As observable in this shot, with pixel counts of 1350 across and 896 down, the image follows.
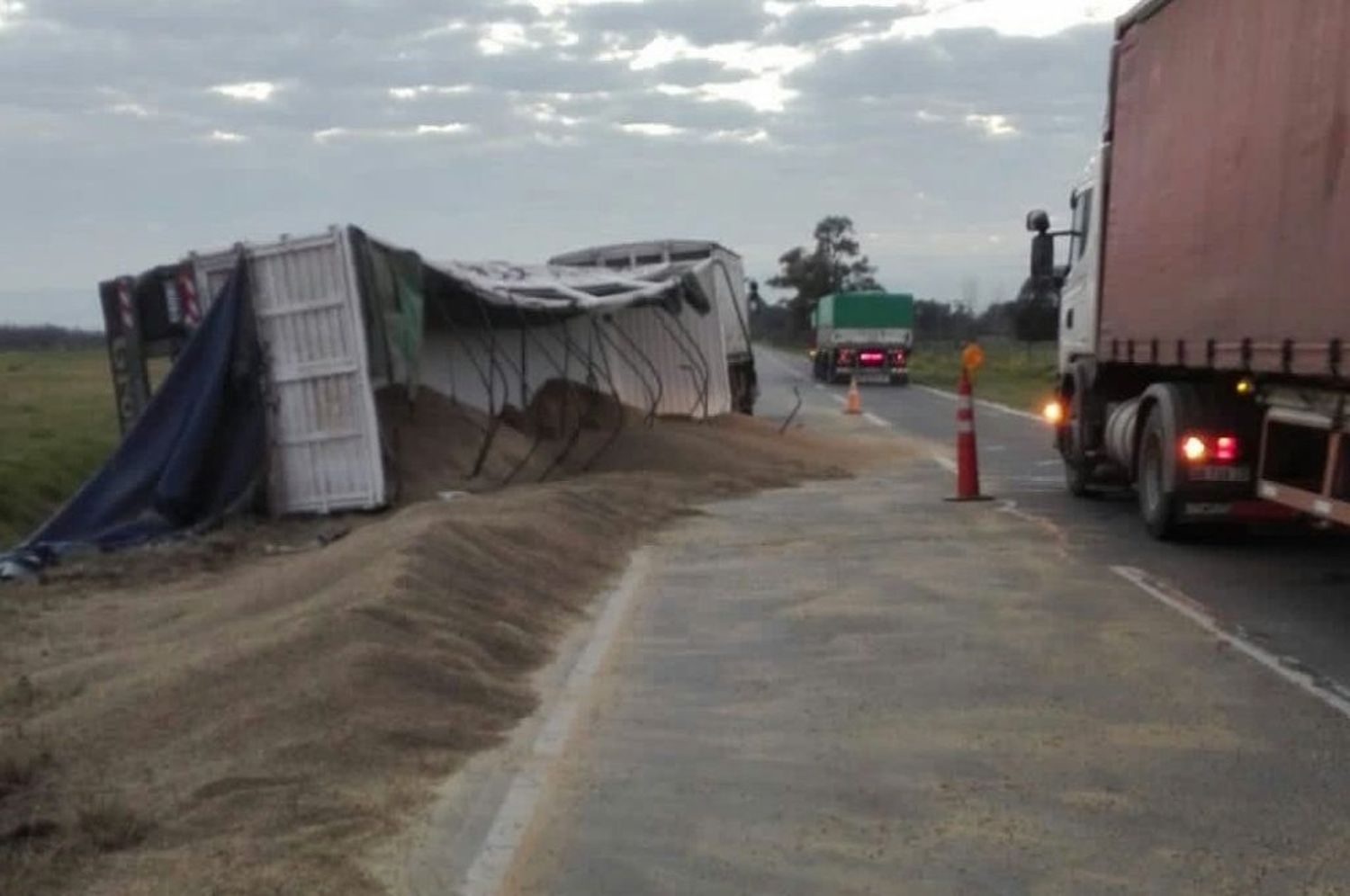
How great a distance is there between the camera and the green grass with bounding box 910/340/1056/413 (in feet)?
167

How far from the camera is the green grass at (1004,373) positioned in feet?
167

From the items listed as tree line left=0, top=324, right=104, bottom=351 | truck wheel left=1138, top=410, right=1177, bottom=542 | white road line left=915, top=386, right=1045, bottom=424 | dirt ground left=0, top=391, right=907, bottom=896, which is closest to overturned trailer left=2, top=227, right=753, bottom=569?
dirt ground left=0, top=391, right=907, bottom=896

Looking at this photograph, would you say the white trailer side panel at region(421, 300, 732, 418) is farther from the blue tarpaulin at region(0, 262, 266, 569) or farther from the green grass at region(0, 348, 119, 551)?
the green grass at region(0, 348, 119, 551)

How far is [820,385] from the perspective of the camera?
6141cm

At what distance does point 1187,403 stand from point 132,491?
30.4 feet

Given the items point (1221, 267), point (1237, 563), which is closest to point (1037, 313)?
point (1237, 563)

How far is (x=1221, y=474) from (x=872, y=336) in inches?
1920

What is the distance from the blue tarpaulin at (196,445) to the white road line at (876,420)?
1830 centimetres

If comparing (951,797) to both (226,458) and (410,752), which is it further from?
(226,458)

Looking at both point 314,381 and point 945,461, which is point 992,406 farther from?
point 314,381

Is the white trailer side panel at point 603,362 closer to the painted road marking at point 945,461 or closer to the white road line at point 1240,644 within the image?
the painted road marking at point 945,461

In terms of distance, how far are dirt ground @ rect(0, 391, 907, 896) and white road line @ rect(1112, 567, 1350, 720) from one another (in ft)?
11.9

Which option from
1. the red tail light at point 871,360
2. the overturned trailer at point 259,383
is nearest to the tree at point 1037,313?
the overturned trailer at point 259,383

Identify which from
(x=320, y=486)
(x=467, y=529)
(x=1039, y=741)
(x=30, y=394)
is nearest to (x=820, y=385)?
(x=30, y=394)
